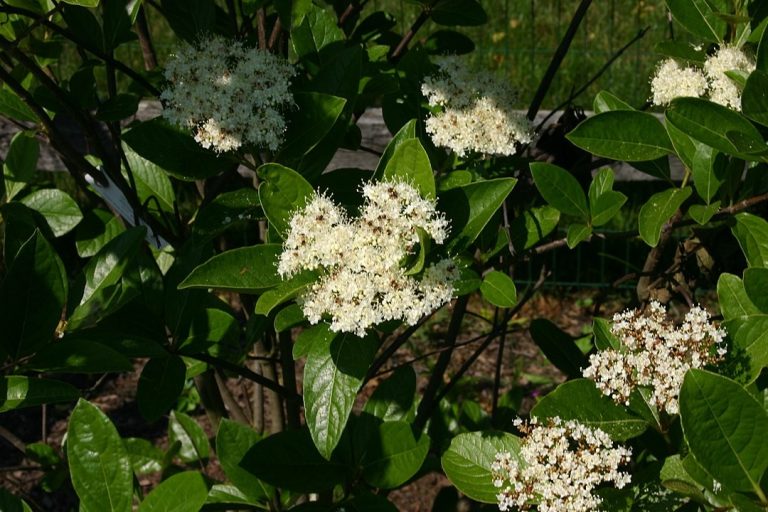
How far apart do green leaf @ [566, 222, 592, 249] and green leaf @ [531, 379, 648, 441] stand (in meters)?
0.25

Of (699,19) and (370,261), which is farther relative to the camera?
(699,19)

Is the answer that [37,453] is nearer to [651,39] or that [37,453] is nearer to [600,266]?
[600,266]

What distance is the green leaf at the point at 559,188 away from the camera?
1581 mm

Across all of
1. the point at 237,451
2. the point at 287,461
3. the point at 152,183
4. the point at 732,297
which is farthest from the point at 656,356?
the point at 152,183

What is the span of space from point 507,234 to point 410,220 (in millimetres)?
420

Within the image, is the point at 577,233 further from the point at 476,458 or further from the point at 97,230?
the point at 97,230

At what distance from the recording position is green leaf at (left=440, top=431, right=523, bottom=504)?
1.45 m

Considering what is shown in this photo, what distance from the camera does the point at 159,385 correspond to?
160 cm

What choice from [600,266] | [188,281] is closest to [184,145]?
[188,281]

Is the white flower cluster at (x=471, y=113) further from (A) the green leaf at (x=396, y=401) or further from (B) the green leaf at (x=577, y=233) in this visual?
(A) the green leaf at (x=396, y=401)

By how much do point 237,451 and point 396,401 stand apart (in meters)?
0.33

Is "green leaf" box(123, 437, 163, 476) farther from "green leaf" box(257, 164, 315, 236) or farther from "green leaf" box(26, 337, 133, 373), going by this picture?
"green leaf" box(257, 164, 315, 236)

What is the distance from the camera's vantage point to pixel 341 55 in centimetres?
153

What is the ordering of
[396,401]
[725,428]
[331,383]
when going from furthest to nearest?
[396,401]
[331,383]
[725,428]
